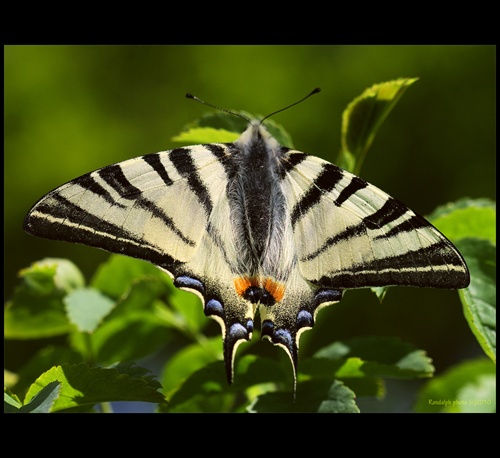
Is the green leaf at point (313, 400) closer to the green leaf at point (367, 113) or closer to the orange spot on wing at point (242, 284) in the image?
the orange spot on wing at point (242, 284)

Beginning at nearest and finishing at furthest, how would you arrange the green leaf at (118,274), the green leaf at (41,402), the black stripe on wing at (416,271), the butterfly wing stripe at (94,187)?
the green leaf at (41,402)
the black stripe on wing at (416,271)
the butterfly wing stripe at (94,187)
the green leaf at (118,274)

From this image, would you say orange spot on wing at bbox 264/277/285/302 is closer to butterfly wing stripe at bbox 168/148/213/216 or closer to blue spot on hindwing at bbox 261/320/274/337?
blue spot on hindwing at bbox 261/320/274/337

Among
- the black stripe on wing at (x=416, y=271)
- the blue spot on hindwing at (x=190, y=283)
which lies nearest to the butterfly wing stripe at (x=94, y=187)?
the blue spot on hindwing at (x=190, y=283)

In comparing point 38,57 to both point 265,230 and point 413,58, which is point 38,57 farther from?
point 265,230

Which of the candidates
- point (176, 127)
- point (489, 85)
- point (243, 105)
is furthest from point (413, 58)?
point (176, 127)

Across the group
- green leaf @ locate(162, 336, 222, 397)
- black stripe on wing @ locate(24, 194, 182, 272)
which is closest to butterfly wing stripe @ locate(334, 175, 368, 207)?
black stripe on wing @ locate(24, 194, 182, 272)

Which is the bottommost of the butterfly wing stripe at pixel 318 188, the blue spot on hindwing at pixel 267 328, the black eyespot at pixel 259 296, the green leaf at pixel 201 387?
the green leaf at pixel 201 387

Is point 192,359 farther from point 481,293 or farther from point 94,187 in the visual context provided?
point 481,293
